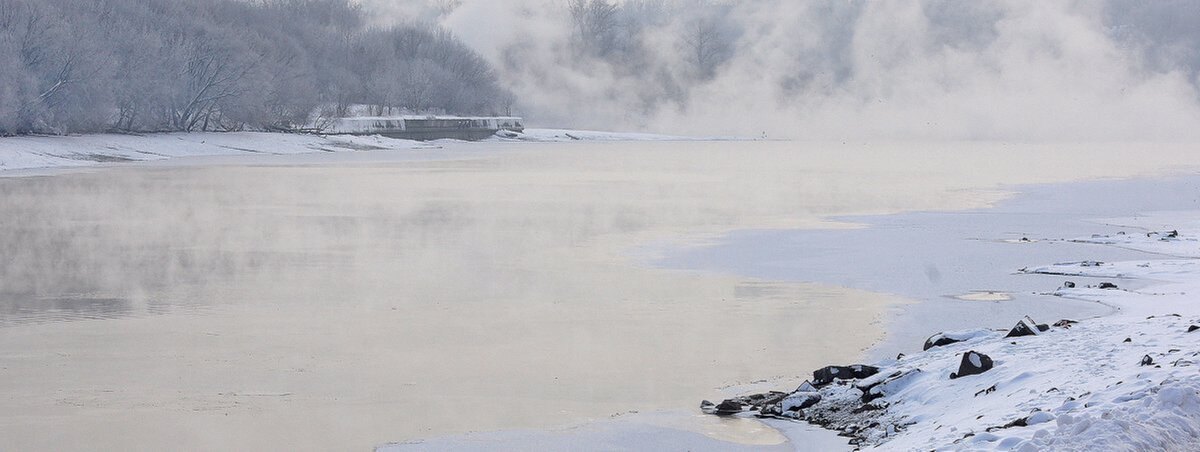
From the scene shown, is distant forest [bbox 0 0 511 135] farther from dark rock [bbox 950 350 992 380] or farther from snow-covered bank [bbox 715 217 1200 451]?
dark rock [bbox 950 350 992 380]

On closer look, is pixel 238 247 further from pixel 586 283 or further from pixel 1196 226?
pixel 1196 226

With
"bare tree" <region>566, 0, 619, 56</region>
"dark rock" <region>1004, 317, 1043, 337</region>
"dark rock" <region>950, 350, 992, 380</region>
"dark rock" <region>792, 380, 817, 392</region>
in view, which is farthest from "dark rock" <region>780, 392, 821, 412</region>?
"bare tree" <region>566, 0, 619, 56</region>

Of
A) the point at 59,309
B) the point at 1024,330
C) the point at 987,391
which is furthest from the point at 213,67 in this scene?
the point at 987,391

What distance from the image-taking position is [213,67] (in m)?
67.5

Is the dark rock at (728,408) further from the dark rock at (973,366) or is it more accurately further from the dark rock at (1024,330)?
the dark rock at (1024,330)

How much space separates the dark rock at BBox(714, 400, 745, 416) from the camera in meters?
8.79

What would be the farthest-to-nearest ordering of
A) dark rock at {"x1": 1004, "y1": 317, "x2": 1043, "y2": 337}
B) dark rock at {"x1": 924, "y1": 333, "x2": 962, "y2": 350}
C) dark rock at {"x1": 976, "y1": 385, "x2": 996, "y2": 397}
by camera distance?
dark rock at {"x1": 924, "y1": 333, "x2": 962, "y2": 350} < dark rock at {"x1": 1004, "y1": 317, "x2": 1043, "y2": 337} < dark rock at {"x1": 976, "y1": 385, "x2": 996, "y2": 397}

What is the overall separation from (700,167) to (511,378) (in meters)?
39.9

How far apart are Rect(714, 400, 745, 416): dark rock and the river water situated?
416 mm

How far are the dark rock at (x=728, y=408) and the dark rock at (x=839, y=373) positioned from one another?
63 cm

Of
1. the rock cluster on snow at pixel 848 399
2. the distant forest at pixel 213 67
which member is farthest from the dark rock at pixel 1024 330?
the distant forest at pixel 213 67

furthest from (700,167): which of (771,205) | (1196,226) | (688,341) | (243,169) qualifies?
(688,341)

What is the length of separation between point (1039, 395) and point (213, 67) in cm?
6408

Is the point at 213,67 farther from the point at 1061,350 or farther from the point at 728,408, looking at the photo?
the point at 1061,350
